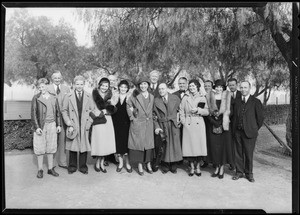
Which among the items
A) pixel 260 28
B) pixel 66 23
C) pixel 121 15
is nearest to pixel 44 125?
pixel 66 23

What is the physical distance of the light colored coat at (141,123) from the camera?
4.95 m

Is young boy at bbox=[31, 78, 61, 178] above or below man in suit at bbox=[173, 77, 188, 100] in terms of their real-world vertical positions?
below

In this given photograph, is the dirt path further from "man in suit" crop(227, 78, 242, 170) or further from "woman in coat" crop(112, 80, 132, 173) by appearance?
"man in suit" crop(227, 78, 242, 170)

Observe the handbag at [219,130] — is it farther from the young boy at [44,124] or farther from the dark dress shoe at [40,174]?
the dark dress shoe at [40,174]

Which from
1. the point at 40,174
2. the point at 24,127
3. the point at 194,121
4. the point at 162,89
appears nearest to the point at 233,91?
the point at 194,121

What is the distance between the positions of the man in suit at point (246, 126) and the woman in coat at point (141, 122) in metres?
1.45

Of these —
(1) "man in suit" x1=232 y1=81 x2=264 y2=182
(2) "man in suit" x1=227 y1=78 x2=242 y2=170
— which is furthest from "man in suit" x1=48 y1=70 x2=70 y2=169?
(1) "man in suit" x1=232 y1=81 x2=264 y2=182

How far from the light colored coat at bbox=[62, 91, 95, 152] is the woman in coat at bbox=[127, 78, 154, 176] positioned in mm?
707

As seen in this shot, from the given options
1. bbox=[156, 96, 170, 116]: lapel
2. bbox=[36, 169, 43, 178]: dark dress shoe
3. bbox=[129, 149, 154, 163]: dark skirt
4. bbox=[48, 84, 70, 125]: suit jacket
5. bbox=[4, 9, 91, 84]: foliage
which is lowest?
bbox=[36, 169, 43, 178]: dark dress shoe

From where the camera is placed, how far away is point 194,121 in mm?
4973

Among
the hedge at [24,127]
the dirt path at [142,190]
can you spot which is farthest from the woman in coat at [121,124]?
the hedge at [24,127]

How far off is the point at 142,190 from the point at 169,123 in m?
1.21

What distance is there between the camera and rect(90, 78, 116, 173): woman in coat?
16.4 ft

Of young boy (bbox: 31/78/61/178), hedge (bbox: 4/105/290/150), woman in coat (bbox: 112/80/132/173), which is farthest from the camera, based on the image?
hedge (bbox: 4/105/290/150)
